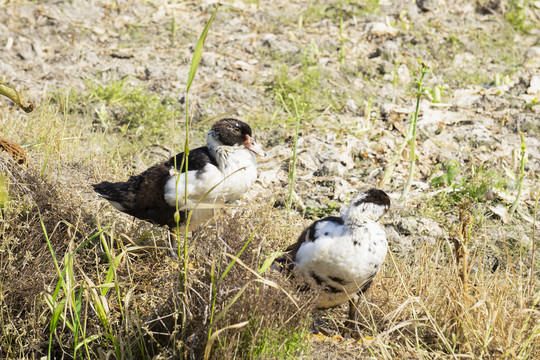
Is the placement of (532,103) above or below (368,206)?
below

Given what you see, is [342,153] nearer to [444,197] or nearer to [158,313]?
[444,197]

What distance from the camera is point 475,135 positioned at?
6.89 m

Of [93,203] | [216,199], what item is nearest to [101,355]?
[216,199]

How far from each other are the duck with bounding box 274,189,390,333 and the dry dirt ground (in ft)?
0.78

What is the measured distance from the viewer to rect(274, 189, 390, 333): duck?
3787 millimetres

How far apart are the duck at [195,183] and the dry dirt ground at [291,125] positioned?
0.67ft

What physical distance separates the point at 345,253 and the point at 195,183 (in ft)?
4.22

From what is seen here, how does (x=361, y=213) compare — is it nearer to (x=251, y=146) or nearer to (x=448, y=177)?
(x=251, y=146)

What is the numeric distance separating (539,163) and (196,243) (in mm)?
4260

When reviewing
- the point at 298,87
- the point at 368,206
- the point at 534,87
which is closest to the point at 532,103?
the point at 534,87

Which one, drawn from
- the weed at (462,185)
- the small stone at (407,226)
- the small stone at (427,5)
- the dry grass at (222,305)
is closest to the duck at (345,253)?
the dry grass at (222,305)

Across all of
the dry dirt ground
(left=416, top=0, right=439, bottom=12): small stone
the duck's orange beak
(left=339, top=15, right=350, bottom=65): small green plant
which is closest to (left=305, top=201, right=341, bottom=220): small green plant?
the dry dirt ground

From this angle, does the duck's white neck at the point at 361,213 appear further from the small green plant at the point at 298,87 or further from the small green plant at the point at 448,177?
the small green plant at the point at 298,87

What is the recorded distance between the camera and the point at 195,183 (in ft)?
14.8
